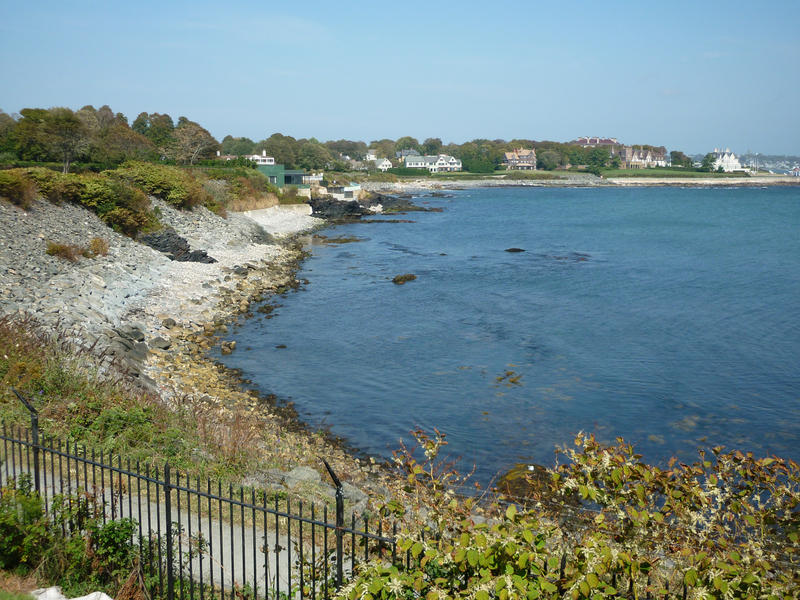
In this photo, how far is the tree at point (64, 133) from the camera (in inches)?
2213

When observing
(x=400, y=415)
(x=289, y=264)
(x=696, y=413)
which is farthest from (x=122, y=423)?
(x=289, y=264)

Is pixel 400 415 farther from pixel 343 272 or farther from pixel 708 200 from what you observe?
pixel 708 200

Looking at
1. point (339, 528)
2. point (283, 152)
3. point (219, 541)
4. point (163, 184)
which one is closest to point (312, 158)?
point (283, 152)

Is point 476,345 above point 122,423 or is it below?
below

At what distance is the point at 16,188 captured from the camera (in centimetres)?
3152

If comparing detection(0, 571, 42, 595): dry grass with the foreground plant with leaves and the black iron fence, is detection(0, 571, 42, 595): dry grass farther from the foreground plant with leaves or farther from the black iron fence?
the foreground plant with leaves

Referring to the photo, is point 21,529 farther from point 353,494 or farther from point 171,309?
point 171,309

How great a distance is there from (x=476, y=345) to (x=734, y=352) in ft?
29.9

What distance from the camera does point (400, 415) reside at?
1830 cm

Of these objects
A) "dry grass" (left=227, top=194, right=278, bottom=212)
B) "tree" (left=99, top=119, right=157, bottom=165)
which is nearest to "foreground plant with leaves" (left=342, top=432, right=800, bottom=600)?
"dry grass" (left=227, top=194, right=278, bottom=212)

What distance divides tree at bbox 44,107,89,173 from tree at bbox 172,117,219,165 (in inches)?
872

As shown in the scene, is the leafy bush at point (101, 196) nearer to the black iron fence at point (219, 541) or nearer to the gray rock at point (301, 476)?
the gray rock at point (301, 476)

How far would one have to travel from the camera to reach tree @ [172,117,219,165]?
81750mm

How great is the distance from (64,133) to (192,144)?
94.3ft
